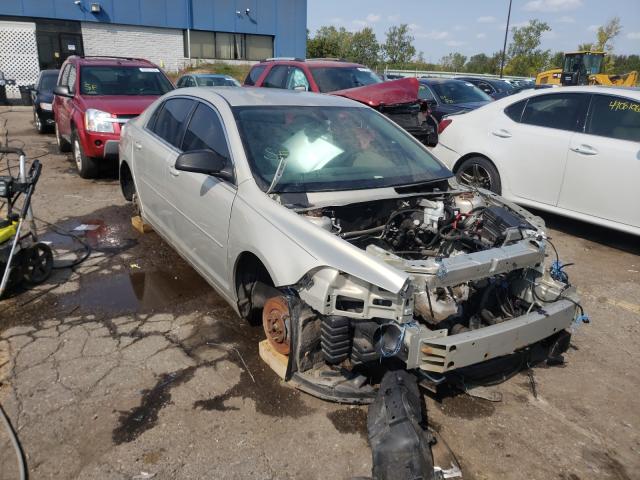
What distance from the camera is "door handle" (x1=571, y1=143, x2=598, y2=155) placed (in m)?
5.55

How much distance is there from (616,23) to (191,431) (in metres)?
49.8

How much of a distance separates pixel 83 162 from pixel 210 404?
6.17 meters

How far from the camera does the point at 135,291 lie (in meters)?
4.38

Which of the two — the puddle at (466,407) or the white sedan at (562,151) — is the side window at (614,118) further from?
the puddle at (466,407)

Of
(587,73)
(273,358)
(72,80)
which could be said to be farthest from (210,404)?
(587,73)

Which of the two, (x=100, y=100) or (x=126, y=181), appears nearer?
(x=126, y=181)

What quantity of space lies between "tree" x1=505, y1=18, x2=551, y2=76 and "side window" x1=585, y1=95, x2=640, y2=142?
45617 millimetres

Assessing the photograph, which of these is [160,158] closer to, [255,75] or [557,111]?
[557,111]

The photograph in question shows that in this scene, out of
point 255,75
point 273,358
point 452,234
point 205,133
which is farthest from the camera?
point 255,75

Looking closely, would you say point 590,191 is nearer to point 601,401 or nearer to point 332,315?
point 601,401

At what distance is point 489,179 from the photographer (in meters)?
6.53

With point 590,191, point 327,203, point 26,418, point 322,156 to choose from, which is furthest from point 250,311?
point 590,191

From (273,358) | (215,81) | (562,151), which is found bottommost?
(273,358)

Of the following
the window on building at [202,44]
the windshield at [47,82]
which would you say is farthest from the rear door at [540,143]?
the window on building at [202,44]
